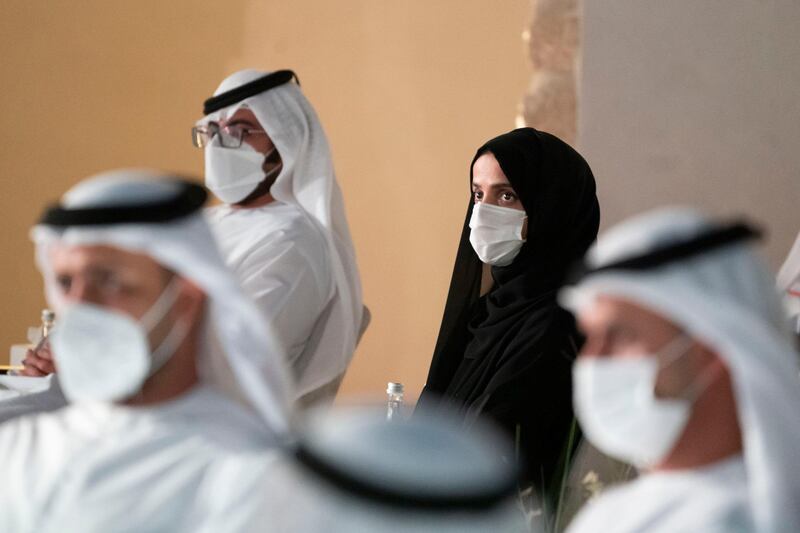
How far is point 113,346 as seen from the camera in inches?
84.9

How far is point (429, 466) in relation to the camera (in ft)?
5.05

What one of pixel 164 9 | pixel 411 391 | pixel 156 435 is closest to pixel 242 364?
pixel 156 435

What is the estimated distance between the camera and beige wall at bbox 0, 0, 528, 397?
24.1 ft

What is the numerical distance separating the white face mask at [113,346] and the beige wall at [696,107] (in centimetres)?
344

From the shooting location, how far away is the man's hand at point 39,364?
3725mm

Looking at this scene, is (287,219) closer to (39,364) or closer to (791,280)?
(39,364)

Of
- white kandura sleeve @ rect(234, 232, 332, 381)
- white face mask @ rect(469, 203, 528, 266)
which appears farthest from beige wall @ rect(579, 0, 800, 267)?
white kandura sleeve @ rect(234, 232, 332, 381)

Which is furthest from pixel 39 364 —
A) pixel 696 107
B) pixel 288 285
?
pixel 696 107

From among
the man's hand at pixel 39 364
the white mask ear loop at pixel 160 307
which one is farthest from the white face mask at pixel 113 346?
the man's hand at pixel 39 364

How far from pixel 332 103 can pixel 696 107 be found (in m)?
2.92

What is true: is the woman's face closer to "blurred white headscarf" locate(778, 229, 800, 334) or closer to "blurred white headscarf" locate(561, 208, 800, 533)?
"blurred white headscarf" locate(778, 229, 800, 334)

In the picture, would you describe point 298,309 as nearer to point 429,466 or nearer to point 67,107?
point 429,466

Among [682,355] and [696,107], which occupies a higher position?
[682,355]

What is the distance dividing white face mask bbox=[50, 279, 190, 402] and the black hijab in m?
2.11
